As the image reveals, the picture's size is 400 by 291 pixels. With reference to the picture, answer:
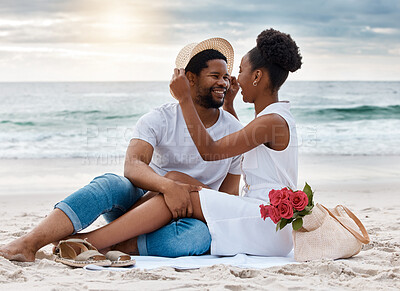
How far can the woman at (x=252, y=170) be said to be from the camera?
348 cm

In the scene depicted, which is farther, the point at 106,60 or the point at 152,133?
the point at 106,60

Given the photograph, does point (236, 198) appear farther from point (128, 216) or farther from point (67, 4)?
point (67, 4)

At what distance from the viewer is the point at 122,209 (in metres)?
3.68

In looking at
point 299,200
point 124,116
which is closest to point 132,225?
point 299,200

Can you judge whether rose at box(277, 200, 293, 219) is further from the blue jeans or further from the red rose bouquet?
the blue jeans

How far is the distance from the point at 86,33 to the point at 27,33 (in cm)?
270

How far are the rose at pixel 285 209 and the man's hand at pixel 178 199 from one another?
621mm

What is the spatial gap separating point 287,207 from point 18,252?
163cm

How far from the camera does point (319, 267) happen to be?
3133 millimetres

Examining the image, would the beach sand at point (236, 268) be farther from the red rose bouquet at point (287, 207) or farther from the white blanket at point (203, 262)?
the red rose bouquet at point (287, 207)

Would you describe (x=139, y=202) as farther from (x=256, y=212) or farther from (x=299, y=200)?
(x=299, y=200)

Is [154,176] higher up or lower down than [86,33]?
lower down

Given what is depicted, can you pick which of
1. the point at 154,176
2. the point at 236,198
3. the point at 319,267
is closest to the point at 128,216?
the point at 154,176

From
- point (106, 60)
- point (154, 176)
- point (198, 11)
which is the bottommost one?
point (154, 176)
